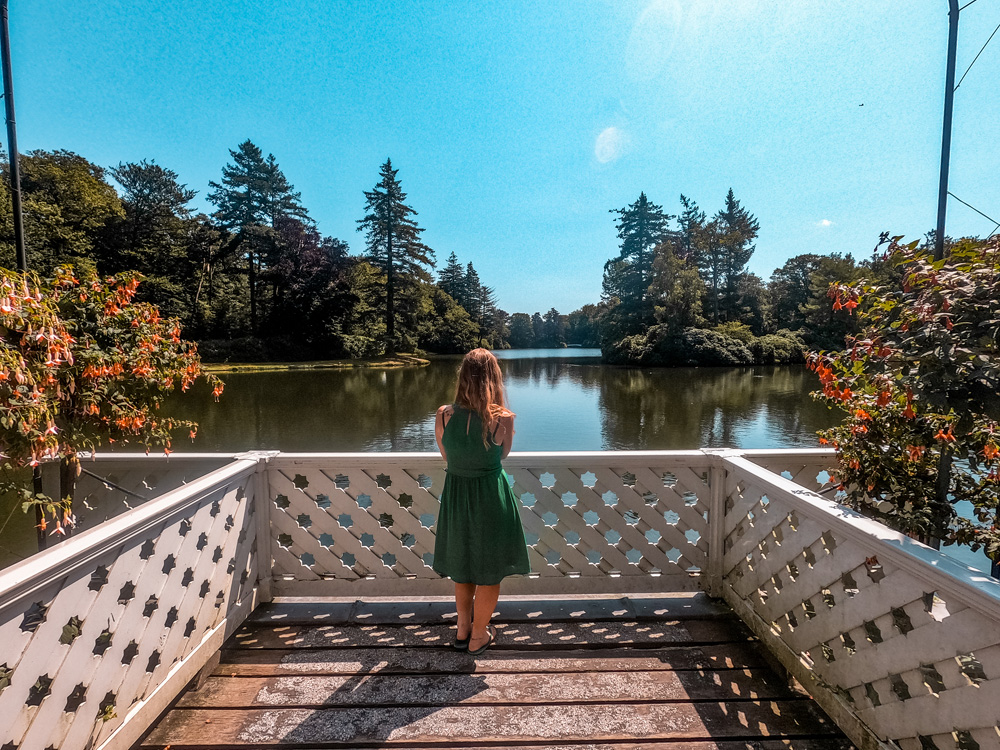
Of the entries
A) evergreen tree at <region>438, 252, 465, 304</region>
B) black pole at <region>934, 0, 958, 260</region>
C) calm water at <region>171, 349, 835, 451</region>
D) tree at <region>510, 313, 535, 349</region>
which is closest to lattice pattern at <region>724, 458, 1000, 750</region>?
black pole at <region>934, 0, 958, 260</region>

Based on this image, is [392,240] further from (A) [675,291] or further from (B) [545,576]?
(B) [545,576]

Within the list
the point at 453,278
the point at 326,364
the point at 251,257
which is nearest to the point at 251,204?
the point at 251,257

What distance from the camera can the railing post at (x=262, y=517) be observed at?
2.36 metres

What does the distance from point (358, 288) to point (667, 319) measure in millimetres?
24330

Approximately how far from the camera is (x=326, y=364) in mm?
32344

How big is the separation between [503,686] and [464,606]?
1.09 ft

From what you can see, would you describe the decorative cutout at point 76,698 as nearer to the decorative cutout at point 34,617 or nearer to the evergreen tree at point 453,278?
the decorative cutout at point 34,617

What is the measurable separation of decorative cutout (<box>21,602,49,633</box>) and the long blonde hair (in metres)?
1.28

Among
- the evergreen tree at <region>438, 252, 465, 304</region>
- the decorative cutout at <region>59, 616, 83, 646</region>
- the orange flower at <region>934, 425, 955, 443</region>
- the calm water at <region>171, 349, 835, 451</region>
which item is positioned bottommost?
the calm water at <region>171, 349, 835, 451</region>

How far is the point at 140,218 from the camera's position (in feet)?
113

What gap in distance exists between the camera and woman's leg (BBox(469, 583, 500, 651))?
2.03 meters

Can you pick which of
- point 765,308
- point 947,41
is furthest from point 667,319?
point 947,41

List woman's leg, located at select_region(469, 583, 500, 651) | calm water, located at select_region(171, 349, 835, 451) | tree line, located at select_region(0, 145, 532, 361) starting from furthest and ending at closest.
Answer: tree line, located at select_region(0, 145, 532, 361) → calm water, located at select_region(171, 349, 835, 451) → woman's leg, located at select_region(469, 583, 500, 651)

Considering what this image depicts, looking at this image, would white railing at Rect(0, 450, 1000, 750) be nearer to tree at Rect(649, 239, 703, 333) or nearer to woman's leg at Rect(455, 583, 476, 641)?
woman's leg at Rect(455, 583, 476, 641)
